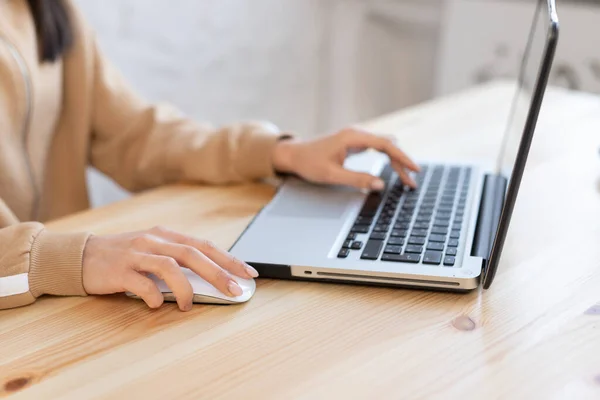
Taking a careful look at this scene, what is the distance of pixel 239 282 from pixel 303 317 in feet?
0.25

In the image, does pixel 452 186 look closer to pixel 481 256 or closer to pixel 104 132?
pixel 481 256

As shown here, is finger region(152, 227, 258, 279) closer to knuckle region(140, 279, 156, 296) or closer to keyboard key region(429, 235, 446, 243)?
knuckle region(140, 279, 156, 296)

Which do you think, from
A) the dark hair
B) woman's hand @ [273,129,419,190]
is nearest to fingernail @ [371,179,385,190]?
woman's hand @ [273,129,419,190]

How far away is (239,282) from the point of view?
689 millimetres

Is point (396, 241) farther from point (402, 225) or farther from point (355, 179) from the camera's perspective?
point (355, 179)

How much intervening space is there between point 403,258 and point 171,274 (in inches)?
8.6

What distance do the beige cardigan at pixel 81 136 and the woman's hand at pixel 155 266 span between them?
0.84ft

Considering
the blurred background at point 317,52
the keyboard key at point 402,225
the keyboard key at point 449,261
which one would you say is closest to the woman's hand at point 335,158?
the keyboard key at point 402,225

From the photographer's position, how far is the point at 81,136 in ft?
3.69

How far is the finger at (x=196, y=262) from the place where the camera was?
675 millimetres

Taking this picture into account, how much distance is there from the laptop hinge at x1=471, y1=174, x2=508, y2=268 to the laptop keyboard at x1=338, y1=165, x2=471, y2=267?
0.02 meters

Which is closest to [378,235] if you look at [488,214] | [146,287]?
[488,214]

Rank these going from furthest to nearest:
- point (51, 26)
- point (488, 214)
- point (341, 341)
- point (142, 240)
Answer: point (51, 26)
point (488, 214)
point (142, 240)
point (341, 341)

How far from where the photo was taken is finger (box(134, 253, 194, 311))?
0.66 metres
